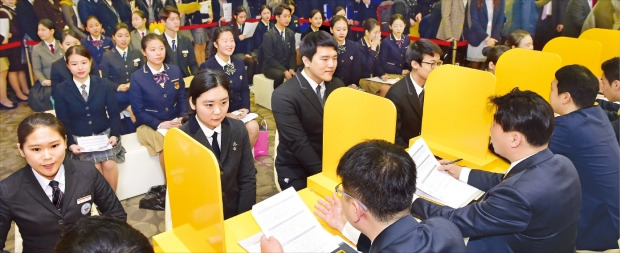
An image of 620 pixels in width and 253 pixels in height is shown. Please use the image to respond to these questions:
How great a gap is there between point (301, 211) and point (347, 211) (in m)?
0.44

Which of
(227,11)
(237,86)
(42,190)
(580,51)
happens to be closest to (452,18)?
(580,51)

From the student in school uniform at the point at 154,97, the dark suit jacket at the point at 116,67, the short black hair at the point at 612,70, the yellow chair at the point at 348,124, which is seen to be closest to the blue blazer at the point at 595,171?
the yellow chair at the point at 348,124

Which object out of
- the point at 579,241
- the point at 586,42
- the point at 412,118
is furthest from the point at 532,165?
the point at 586,42

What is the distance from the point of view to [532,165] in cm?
174

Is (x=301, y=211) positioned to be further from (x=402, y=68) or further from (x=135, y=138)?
(x=402, y=68)

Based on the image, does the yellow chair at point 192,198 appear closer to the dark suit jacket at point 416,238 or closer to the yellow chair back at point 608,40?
the dark suit jacket at point 416,238

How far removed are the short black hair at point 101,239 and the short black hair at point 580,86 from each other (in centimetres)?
220

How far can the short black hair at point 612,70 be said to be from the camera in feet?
10.3

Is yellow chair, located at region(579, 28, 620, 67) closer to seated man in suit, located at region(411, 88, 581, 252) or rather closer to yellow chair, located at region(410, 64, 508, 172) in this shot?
yellow chair, located at region(410, 64, 508, 172)

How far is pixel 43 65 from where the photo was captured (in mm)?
5004

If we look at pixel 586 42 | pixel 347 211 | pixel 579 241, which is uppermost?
pixel 586 42

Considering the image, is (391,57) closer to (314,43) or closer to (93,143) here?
(314,43)

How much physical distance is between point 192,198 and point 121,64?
3.38 metres

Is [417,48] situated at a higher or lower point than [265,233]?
higher
